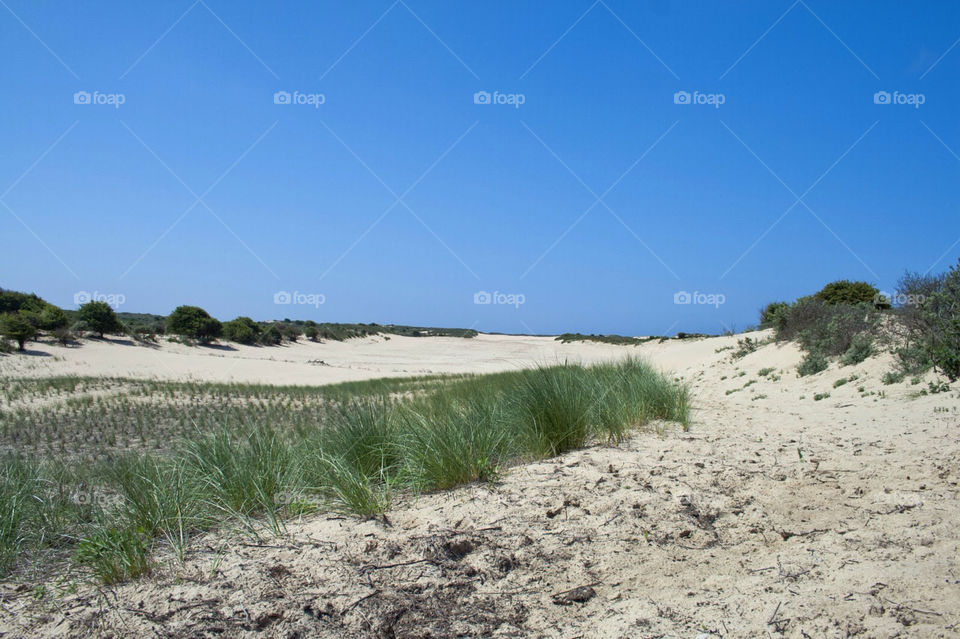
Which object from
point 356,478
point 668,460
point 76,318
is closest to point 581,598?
point 356,478

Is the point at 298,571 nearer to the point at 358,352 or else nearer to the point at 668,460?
the point at 668,460

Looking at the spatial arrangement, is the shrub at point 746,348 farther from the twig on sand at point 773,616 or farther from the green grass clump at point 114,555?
the green grass clump at point 114,555

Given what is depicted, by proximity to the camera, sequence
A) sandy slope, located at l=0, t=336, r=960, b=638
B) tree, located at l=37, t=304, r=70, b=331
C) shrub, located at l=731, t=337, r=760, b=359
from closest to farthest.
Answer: sandy slope, located at l=0, t=336, r=960, b=638, shrub, located at l=731, t=337, r=760, b=359, tree, located at l=37, t=304, r=70, b=331

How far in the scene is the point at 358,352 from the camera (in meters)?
51.1

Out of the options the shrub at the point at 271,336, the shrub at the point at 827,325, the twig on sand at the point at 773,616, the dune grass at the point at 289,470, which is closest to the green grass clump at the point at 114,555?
the dune grass at the point at 289,470

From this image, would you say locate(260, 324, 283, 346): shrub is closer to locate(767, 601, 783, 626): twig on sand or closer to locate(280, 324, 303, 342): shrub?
locate(280, 324, 303, 342): shrub

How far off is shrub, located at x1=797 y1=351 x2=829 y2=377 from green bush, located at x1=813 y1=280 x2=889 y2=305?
11.1 meters

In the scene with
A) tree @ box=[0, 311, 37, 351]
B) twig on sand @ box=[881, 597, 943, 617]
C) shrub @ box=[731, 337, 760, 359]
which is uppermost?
tree @ box=[0, 311, 37, 351]

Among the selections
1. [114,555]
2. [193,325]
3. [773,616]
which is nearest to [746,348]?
[773,616]

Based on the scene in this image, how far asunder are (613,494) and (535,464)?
3.28ft

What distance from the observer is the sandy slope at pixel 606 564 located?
243cm

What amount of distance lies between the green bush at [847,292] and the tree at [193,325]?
4047cm

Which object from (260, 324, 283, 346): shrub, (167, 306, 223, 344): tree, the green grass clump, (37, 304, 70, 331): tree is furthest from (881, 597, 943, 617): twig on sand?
(260, 324, 283, 346): shrub

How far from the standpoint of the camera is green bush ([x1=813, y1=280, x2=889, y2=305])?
73.0 ft
